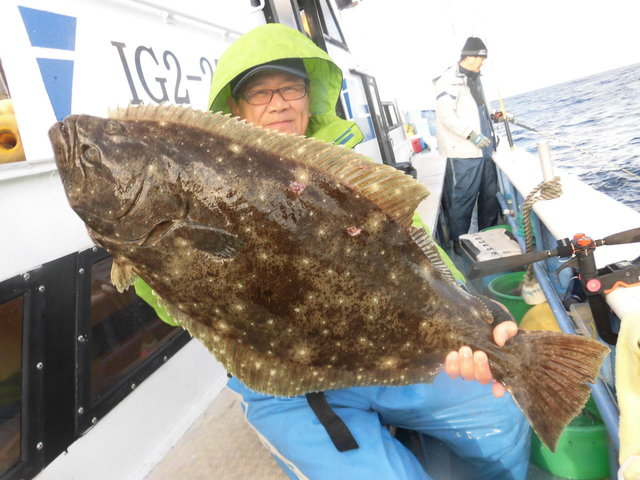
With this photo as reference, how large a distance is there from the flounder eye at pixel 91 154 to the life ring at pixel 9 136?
3.89 feet

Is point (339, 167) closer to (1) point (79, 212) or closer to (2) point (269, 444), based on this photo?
(1) point (79, 212)

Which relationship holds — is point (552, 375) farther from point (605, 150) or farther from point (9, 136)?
point (605, 150)

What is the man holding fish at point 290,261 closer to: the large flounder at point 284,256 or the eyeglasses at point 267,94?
the large flounder at point 284,256

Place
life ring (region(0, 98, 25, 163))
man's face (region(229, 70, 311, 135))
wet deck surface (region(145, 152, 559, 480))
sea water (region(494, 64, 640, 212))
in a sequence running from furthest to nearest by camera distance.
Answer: sea water (region(494, 64, 640, 212))
wet deck surface (region(145, 152, 559, 480))
man's face (region(229, 70, 311, 135))
life ring (region(0, 98, 25, 163))

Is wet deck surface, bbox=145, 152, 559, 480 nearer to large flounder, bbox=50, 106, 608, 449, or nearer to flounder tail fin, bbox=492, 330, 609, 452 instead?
large flounder, bbox=50, 106, 608, 449

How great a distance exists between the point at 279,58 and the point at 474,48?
20.3 ft

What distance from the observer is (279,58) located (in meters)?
1.82

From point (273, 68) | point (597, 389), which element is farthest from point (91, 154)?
point (597, 389)

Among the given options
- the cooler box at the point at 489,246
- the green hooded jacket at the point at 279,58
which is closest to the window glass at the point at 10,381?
the green hooded jacket at the point at 279,58

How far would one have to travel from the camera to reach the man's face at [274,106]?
2.09m

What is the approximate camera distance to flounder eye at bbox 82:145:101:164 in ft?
3.54

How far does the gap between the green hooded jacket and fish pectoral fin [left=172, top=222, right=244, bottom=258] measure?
0.59 m

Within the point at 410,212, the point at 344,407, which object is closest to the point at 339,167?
the point at 410,212

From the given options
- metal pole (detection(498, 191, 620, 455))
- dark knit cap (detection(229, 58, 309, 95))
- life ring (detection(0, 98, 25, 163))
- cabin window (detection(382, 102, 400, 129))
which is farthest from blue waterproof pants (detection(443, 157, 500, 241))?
life ring (detection(0, 98, 25, 163))
